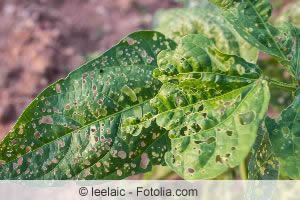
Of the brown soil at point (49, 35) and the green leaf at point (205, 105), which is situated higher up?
the brown soil at point (49, 35)

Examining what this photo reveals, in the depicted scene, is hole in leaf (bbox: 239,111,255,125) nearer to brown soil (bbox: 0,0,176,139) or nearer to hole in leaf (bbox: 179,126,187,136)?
hole in leaf (bbox: 179,126,187,136)

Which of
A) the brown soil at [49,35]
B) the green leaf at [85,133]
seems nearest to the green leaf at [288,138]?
the green leaf at [85,133]

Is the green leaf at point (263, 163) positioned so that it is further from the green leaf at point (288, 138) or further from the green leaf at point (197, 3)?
the green leaf at point (197, 3)

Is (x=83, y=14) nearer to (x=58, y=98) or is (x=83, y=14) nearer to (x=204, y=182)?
(x=204, y=182)

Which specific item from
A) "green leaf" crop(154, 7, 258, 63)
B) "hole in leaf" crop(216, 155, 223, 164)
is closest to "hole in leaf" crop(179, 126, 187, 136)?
"hole in leaf" crop(216, 155, 223, 164)

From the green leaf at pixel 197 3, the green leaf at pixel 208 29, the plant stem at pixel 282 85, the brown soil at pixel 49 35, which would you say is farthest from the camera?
the brown soil at pixel 49 35

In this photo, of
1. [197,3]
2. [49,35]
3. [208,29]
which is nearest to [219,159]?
[208,29]

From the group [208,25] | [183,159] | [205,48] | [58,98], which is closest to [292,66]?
[205,48]

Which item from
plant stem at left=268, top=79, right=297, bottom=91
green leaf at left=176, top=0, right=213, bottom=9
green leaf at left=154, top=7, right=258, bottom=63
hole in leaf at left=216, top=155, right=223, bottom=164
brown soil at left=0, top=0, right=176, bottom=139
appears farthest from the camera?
brown soil at left=0, top=0, right=176, bottom=139
